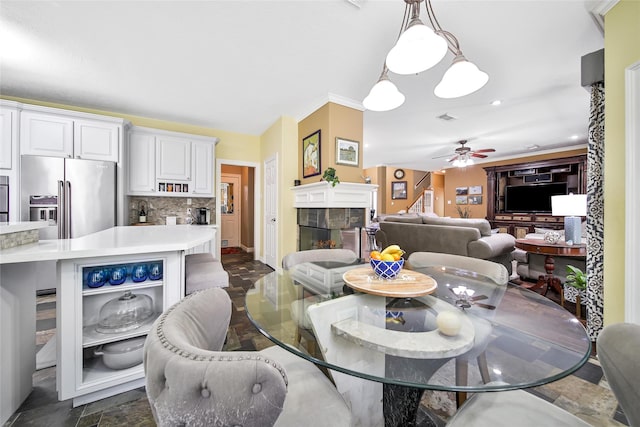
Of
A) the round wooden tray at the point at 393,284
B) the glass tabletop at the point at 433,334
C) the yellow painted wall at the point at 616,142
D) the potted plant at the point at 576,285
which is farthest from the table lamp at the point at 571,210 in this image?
the round wooden tray at the point at 393,284

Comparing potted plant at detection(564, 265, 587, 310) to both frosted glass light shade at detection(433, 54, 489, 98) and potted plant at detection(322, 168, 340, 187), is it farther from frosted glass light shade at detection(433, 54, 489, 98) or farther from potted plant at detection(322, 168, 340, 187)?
potted plant at detection(322, 168, 340, 187)

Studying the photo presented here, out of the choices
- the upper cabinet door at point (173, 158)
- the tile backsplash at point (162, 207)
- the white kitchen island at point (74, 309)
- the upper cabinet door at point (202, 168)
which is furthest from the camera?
the upper cabinet door at point (202, 168)

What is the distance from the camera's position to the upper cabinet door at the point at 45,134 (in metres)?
3.10

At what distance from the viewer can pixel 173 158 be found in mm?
4156

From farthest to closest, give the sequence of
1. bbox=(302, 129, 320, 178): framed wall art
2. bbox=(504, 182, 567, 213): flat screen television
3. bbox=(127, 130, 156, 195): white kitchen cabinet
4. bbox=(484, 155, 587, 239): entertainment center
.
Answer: bbox=(504, 182, 567, 213): flat screen television, bbox=(484, 155, 587, 239): entertainment center, bbox=(127, 130, 156, 195): white kitchen cabinet, bbox=(302, 129, 320, 178): framed wall art

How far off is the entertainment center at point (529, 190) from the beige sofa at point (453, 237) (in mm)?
3943

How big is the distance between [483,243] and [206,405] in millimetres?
3804

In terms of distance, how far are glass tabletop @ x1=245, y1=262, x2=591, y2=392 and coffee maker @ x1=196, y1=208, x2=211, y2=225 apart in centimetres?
359

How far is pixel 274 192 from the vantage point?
4.46 meters

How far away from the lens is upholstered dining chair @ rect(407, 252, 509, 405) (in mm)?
881

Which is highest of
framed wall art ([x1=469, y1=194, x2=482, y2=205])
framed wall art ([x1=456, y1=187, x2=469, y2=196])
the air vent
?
the air vent

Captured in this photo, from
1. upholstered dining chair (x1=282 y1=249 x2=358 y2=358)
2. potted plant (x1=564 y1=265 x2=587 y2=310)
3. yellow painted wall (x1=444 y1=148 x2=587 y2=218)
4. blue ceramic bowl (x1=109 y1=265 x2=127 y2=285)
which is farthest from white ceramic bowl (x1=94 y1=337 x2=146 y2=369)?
yellow painted wall (x1=444 y1=148 x2=587 y2=218)

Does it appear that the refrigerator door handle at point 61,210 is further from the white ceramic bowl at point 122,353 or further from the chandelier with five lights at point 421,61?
the chandelier with five lights at point 421,61

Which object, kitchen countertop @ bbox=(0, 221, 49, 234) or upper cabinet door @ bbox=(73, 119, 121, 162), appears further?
upper cabinet door @ bbox=(73, 119, 121, 162)
